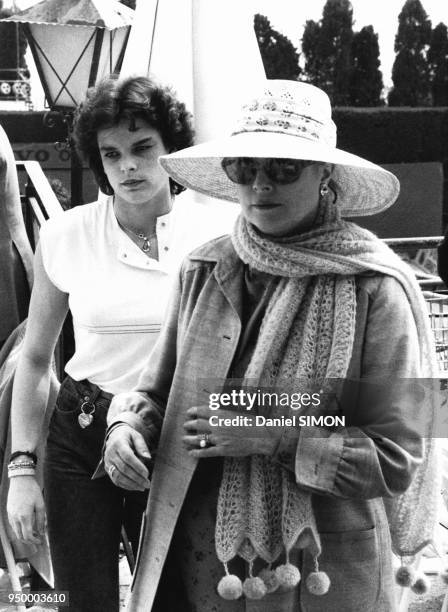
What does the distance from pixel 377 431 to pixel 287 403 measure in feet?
0.54

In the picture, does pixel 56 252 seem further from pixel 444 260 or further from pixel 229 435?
pixel 444 260

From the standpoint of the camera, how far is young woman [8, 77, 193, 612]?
2.38 meters

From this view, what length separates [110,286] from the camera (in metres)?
2.40

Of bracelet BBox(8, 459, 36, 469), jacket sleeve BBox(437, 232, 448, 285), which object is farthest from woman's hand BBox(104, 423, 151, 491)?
jacket sleeve BBox(437, 232, 448, 285)

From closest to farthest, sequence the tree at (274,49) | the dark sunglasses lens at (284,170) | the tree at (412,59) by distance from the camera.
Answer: the dark sunglasses lens at (284,170)
the tree at (274,49)
the tree at (412,59)

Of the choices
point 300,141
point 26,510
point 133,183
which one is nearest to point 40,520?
point 26,510

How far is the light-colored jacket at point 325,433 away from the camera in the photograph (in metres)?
1.70

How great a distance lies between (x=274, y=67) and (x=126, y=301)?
23475 millimetres

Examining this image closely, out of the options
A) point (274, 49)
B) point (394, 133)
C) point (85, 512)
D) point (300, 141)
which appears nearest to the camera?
point (300, 141)

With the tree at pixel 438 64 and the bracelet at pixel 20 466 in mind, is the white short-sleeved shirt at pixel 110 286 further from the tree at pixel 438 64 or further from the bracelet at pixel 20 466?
the tree at pixel 438 64

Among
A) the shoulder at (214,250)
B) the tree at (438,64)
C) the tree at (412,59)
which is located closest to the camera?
the shoulder at (214,250)

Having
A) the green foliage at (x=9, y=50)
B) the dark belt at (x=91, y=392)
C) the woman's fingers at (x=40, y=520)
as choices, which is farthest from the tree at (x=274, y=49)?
the woman's fingers at (x=40, y=520)

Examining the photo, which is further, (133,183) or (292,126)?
(133,183)

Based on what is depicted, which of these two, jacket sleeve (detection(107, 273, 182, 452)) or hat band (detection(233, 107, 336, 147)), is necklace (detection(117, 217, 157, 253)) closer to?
jacket sleeve (detection(107, 273, 182, 452))
